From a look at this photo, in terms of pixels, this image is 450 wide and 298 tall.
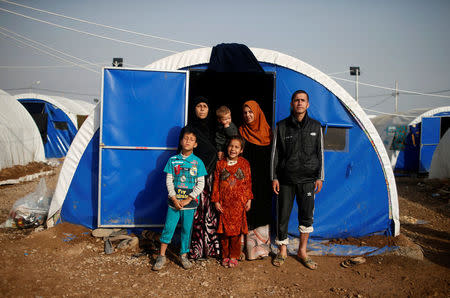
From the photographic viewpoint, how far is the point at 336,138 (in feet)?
12.9

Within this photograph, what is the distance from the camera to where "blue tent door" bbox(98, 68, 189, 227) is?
141 inches

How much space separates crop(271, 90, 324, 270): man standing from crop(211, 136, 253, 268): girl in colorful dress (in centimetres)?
33

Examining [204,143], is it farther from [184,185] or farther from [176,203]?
[176,203]

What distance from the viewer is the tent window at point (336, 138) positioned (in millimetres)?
3912

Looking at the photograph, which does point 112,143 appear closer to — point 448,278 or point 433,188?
point 448,278

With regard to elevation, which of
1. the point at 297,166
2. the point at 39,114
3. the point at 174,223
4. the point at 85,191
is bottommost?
the point at 174,223

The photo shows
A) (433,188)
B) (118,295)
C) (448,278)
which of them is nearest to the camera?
(118,295)

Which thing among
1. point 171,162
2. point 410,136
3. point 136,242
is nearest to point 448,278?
point 171,162

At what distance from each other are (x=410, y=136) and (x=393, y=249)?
27.7 feet

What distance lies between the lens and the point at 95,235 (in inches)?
145

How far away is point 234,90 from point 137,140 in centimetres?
194

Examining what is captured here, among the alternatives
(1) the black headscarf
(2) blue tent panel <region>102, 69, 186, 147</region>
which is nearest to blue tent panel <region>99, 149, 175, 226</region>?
(2) blue tent panel <region>102, 69, 186, 147</region>

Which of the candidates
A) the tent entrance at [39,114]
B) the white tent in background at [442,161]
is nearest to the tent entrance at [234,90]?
the white tent in background at [442,161]

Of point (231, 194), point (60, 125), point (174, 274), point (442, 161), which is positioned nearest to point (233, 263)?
point (174, 274)
